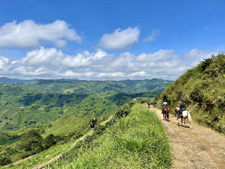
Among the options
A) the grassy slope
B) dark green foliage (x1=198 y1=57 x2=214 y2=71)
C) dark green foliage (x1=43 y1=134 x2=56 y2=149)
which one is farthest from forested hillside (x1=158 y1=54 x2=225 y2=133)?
dark green foliage (x1=43 y1=134 x2=56 y2=149)

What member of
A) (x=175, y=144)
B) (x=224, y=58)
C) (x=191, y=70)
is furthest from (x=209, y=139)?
(x=191, y=70)

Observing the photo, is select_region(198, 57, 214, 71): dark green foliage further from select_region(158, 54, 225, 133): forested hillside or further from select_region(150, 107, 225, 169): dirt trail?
select_region(150, 107, 225, 169): dirt trail

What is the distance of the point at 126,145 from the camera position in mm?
7051

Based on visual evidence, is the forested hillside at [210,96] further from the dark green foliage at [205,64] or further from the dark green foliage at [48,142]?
the dark green foliage at [48,142]

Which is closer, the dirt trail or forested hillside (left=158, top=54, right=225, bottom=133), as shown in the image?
the dirt trail

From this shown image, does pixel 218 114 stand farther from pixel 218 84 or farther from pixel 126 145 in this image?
pixel 126 145

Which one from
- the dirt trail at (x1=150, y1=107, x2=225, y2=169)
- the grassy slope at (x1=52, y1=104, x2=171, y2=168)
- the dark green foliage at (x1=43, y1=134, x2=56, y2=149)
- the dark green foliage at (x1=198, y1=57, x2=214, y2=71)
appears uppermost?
the dark green foliage at (x1=198, y1=57, x2=214, y2=71)

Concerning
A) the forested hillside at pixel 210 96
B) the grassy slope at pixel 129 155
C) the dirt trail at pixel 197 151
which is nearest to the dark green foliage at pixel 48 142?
the forested hillside at pixel 210 96

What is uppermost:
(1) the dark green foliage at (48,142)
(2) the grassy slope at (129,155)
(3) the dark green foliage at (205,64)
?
(3) the dark green foliage at (205,64)

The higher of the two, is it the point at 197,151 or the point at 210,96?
the point at 210,96

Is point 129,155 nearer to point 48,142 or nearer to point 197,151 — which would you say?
point 197,151

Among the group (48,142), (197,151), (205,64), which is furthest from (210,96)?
(48,142)

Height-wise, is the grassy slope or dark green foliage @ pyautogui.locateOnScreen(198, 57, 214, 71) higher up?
dark green foliage @ pyautogui.locateOnScreen(198, 57, 214, 71)

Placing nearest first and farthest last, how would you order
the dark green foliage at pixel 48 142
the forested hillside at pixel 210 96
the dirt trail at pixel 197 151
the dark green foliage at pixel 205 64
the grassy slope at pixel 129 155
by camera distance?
the grassy slope at pixel 129 155
the dirt trail at pixel 197 151
the forested hillside at pixel 210 96
the dark green foliage at pixel 205 64
the dark green foliage at pixel 48 142
